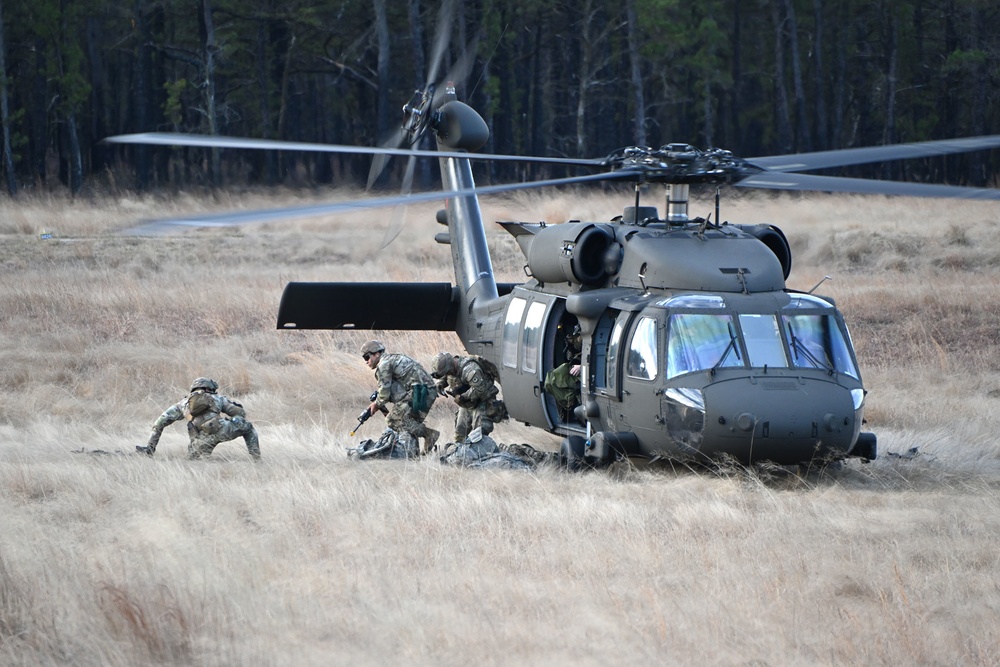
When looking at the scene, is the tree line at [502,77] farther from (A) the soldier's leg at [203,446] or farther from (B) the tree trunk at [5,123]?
(A) the soldier's leg at [203,446]

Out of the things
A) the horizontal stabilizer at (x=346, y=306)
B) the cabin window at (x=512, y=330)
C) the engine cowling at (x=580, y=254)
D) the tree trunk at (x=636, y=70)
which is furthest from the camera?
the tree trunk at (x=636, y=70)

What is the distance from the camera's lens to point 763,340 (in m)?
8.52

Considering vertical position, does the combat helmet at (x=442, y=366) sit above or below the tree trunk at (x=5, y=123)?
below

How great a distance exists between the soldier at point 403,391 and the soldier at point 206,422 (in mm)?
1082

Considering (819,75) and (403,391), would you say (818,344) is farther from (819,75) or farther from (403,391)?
(819,75)

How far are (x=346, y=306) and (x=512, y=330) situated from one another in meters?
1.61

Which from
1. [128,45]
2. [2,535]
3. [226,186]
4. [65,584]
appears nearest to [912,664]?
[65,584]

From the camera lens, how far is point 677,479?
869cm

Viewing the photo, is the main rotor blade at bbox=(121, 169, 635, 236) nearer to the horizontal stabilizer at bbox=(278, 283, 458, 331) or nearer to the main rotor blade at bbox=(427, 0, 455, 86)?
the main rotor blade at bbox=(427, 0, 455, 86)

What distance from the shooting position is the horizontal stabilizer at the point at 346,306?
11.0 metres

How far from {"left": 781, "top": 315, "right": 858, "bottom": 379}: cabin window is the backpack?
4.36 m

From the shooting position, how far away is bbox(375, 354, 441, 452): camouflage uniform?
1015 cm

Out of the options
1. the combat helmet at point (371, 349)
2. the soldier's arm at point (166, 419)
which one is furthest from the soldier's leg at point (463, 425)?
the soldier's arm at point (166, 419)

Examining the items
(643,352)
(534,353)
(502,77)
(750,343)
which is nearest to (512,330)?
(534,353)
